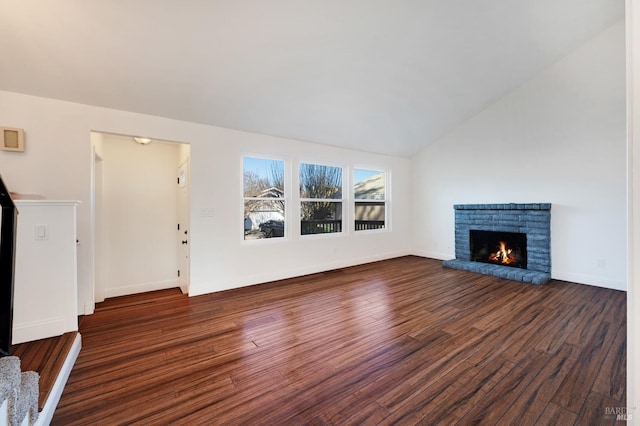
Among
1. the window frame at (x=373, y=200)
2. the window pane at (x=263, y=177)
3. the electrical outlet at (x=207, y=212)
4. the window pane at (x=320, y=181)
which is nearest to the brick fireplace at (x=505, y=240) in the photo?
the window frame at (x=373, y=200)

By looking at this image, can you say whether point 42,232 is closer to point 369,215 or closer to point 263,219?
point 263,219

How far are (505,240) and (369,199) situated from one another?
110 inches

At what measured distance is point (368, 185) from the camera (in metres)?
6.16

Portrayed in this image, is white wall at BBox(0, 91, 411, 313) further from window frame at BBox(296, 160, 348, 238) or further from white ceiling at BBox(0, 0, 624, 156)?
white ceiling at BBox(0, 0, 624, 156)

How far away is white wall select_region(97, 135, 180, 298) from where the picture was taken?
12.6 ft

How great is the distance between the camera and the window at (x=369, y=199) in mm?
5906

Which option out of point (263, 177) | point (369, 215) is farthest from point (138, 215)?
point (369, 215)

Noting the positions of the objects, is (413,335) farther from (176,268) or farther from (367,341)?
(176,268)

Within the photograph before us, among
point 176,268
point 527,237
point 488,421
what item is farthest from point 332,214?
point 488,421

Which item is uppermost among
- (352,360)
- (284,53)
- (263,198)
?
(284,53)

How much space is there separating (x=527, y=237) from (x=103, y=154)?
7.04 m

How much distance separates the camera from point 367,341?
2516 mm

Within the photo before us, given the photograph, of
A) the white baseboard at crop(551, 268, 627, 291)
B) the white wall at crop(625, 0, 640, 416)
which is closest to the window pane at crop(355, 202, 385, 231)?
the white baseboard at crop(551, 268, 627, 291)

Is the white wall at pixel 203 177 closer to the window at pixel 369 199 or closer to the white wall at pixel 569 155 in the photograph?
the window at pixel 369 199
